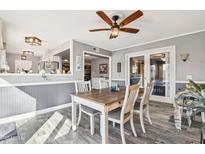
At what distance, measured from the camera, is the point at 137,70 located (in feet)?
16.6

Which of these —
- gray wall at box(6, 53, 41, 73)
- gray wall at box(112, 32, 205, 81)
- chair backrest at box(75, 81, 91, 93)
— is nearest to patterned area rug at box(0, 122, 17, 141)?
chair backrest at box(75, 81, 91, 93)

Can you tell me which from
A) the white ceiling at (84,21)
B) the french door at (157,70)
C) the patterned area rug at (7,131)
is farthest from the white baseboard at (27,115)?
the french door at (157,70)

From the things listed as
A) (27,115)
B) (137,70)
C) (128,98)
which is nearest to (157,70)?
(137,70)

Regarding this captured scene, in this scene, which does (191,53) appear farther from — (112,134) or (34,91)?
(34,91)

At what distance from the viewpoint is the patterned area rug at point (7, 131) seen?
2.00 meters

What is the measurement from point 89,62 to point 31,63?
413cm

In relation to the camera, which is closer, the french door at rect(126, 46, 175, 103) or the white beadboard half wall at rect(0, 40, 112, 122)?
the white beadboard half wall at rect(0, 40, 112, 122)

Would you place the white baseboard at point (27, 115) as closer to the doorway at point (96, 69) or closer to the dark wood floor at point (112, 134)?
the dark wood floor at point (112, 134)

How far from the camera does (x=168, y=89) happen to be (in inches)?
162

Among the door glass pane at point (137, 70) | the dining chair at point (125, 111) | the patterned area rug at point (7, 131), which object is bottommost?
the patterned area rug at point (7, 131)

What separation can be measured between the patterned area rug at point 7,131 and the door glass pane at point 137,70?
14.2ft

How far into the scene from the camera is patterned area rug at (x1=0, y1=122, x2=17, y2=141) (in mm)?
1997

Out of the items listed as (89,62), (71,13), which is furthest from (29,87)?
(89,62)

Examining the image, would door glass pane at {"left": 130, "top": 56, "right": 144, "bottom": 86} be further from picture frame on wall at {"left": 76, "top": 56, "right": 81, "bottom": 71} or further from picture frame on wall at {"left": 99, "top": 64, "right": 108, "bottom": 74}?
picture frame on wall at {"left": 99, "top": 64, "right": 108, "bottom": 74}
